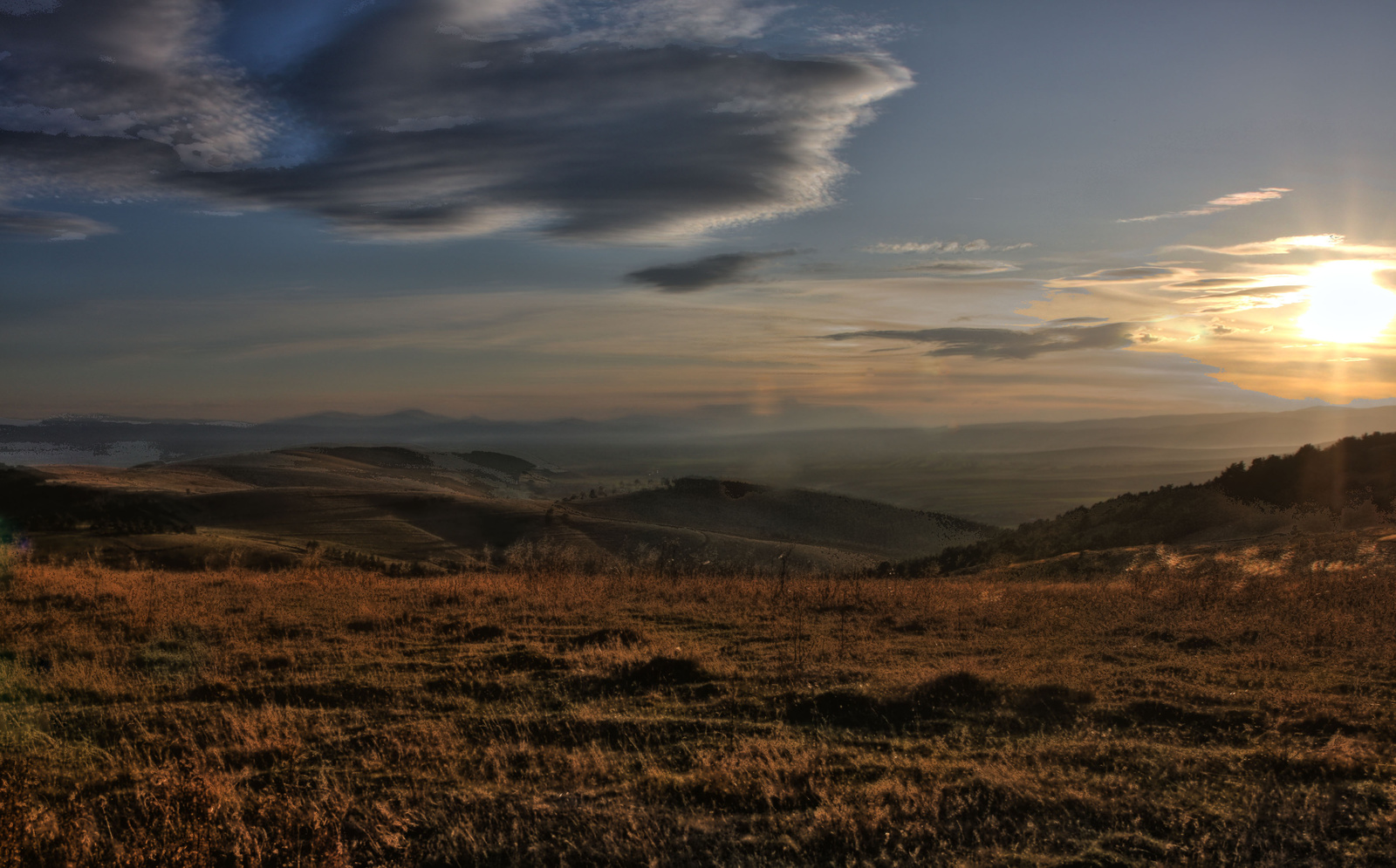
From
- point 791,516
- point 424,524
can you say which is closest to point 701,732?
point 424,524

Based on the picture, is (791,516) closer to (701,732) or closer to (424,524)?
(424,524)

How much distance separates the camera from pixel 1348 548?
58.0ft

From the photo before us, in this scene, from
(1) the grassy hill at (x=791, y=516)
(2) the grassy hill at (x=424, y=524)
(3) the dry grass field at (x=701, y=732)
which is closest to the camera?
(3) the dry grass field at (x=701, y=732)

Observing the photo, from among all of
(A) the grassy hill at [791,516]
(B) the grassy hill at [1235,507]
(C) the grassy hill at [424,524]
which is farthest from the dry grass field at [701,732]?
(A) the grassy hill at [791,516]

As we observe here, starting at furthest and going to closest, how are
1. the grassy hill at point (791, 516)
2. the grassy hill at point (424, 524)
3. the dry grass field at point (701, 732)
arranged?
the grassy hill at point (791, 516)
the grassy hill at point (424, 524)
the dry grass field at point (701, 732)

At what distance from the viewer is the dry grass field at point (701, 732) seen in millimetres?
4785

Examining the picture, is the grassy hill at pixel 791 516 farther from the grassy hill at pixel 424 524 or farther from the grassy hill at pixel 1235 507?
the grassy hill at pixel 1235 507

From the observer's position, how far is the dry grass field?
188 inches

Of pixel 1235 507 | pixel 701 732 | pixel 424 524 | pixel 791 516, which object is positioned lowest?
pixel 791 516

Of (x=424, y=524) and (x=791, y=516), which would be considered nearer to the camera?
(x=424, y=524)

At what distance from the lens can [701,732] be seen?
7094 mm

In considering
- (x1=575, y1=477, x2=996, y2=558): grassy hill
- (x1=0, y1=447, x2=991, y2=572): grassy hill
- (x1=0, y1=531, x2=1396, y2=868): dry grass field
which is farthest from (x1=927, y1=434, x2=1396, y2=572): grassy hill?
(x1=575, y1=477, x2=996, y2=558): grassy hill

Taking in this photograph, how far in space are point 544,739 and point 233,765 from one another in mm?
2412

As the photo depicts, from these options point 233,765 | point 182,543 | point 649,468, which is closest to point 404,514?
point 182,543
